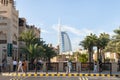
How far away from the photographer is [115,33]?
160ft

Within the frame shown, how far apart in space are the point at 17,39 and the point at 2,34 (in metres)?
4.78

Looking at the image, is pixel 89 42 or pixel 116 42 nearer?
pixel 116 42

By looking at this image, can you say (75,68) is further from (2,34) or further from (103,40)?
(2,34)

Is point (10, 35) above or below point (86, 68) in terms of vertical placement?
above

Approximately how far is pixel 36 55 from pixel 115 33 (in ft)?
49.9

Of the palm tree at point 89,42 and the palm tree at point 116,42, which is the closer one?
the palm tree at point 116,42

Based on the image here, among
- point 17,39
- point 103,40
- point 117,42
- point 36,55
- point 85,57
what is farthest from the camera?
point 85,57

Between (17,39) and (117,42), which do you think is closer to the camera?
(117,42)

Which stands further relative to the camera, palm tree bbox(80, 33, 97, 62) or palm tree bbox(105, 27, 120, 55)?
palm tree bbox(80, 33, 97, 62)

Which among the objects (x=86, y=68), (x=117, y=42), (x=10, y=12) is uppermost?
(x=10, y=12)

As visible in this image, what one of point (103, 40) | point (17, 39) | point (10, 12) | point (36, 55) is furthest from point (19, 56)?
point (103, 40)

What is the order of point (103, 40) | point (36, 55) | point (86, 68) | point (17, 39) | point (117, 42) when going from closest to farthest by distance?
point (86, 68)
point (117, 42)
point (36, 55)
point (103, 40)
point (17, 39)

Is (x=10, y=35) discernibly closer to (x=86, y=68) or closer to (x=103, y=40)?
(x=103, y=40)

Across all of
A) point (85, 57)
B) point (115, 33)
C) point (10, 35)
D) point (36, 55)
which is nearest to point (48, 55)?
point (85, 57)
